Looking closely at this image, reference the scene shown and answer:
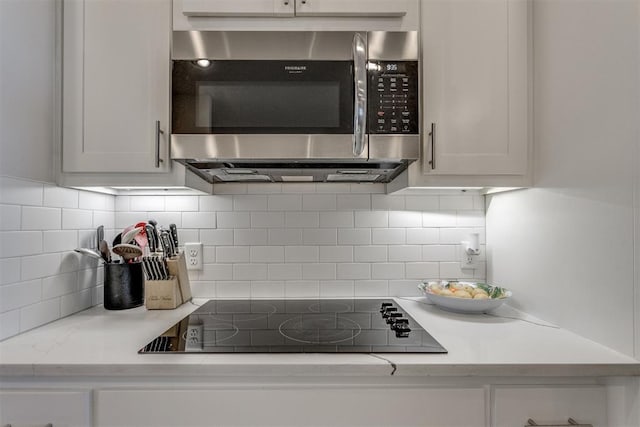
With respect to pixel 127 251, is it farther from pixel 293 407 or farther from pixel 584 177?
pixel 584 177

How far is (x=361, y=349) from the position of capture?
2.91 feet

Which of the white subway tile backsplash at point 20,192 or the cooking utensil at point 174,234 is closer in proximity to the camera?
the white subway tile backsplash at point 20,192

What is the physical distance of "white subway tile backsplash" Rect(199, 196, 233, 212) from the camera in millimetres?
1481

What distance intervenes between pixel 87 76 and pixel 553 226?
1.61 m

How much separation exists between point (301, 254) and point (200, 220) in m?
0.47

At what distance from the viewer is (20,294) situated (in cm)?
101

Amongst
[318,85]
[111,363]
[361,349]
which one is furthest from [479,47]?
[111,363]

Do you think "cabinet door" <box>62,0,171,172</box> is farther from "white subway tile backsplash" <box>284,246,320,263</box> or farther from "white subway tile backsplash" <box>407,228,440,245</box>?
"white subway tile backsplash" <box>407,228,440,245</box>

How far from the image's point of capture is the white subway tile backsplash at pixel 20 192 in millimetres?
965

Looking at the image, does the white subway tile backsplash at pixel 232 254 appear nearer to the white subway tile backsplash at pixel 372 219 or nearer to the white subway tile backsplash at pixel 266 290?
the white subway tile backsplash at pixel 266 290

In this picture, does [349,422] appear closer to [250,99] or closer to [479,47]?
[250,99]

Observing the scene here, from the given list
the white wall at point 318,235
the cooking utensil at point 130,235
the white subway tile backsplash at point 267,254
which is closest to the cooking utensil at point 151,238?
the cooking utensil at point 130,235

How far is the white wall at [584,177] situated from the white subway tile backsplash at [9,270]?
1.66 m

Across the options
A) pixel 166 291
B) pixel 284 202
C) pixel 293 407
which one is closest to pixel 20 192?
pixel 166 291
